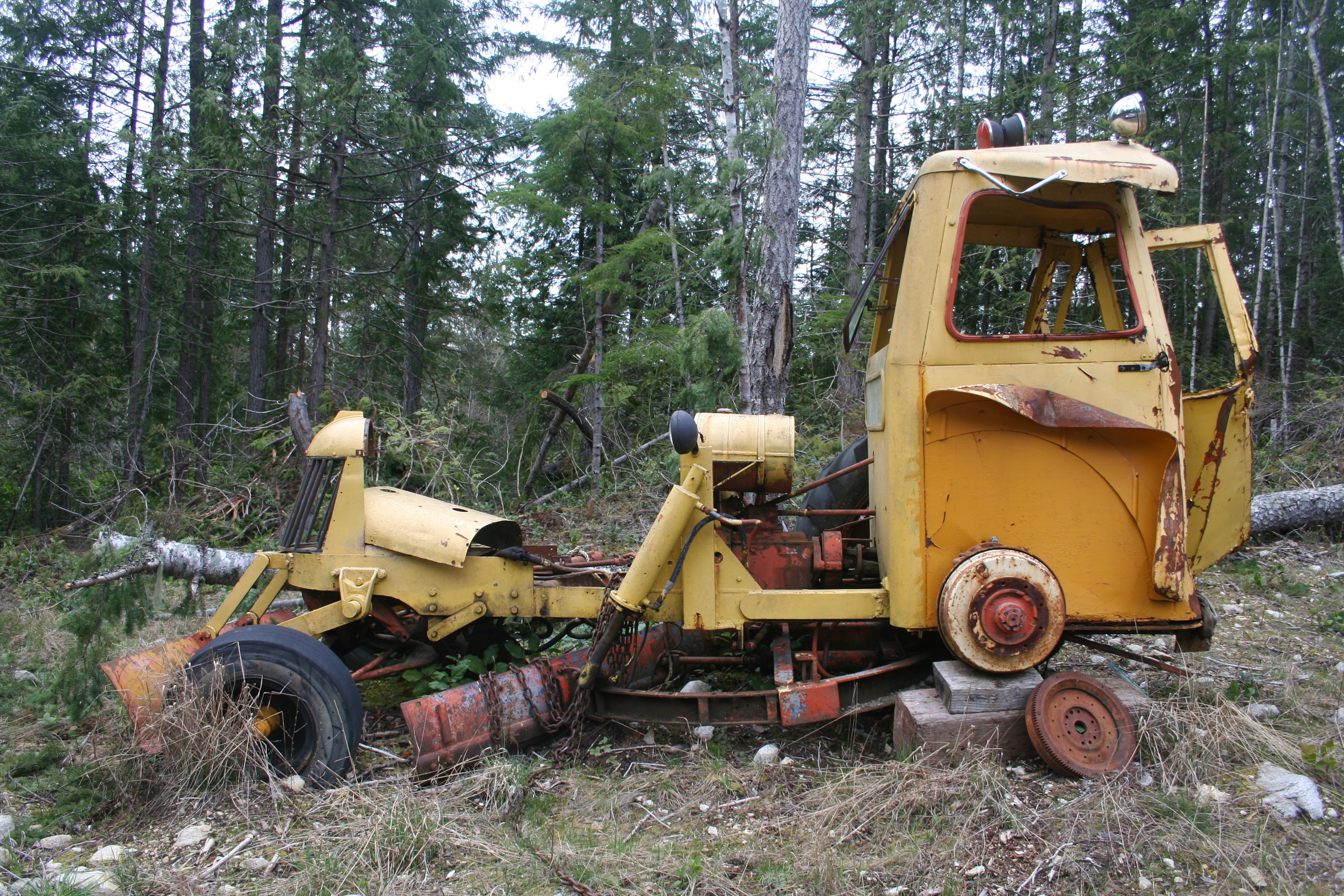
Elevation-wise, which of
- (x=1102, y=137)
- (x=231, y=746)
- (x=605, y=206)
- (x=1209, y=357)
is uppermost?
(x=1102, y=137)

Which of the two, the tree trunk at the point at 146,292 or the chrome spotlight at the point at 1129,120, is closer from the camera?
the chrome spotlight at the point at 1129,120

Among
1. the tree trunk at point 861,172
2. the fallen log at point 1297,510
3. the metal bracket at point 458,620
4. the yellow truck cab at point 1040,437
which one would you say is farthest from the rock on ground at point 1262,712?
the tree trunk at point 861,172

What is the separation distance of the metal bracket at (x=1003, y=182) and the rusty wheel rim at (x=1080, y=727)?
80.1 inches

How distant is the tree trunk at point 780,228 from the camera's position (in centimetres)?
627

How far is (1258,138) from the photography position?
14906mm

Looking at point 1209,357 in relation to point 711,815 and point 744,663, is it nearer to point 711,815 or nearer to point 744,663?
point 744,663

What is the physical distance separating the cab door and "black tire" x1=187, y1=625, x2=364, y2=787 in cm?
378

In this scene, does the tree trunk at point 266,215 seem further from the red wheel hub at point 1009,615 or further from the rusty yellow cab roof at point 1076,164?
the red wheel hub at point 1009,615

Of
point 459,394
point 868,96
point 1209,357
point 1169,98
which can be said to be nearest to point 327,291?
point 459,394

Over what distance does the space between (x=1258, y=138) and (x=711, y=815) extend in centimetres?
1792

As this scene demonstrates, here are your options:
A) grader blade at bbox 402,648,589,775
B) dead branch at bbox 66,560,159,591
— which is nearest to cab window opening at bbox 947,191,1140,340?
grader blade at bbox 402,648,589,775

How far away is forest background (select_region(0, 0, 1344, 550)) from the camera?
9602 millimetres

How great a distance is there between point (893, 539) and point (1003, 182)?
1607mm

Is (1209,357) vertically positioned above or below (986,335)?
above
